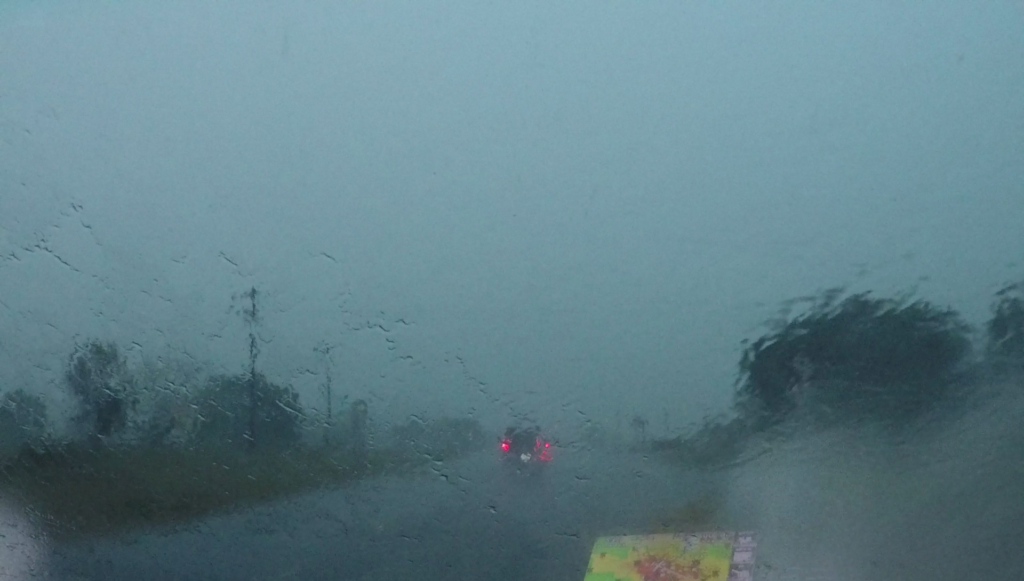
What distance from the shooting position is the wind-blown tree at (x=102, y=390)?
5.79 metres

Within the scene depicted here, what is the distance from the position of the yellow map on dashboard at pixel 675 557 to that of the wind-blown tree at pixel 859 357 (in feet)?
2.28

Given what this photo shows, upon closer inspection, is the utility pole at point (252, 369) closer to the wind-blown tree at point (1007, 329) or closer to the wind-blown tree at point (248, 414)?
the wind-blown tree at point (248, 414)

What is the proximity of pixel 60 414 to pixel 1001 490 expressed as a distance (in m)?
4.96

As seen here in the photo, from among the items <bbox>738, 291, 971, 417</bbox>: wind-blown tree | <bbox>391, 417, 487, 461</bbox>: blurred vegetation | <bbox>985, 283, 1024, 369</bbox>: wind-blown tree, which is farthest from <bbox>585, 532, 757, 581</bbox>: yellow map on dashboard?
<bbox>985, 283, 1024, 369</bbox>: wind-blown tree

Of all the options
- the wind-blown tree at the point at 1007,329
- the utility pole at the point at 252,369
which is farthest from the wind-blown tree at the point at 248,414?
the wind-blown tree at the point at 1007,329

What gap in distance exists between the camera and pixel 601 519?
189 inches

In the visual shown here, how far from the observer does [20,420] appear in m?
5.96

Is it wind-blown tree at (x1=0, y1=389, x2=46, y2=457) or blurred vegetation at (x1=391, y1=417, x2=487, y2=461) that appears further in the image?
wind-blown tree at (x1=0, y1=389, x2=46, y2=457)

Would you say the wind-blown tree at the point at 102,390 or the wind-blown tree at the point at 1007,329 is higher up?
the wind-blown tree at the point at 102,390

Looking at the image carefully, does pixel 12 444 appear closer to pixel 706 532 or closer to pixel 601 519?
pixel 601 519

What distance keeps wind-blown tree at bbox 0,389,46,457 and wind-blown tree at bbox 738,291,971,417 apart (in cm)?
402

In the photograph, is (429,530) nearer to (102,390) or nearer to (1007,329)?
(102,390)

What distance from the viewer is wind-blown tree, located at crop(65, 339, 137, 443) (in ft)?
19.0

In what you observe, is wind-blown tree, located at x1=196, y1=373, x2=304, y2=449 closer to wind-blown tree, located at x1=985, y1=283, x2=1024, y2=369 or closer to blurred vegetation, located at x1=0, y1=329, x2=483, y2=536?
blurred vegetation, located at x1=0, y1=329, x2=483, y2=536
